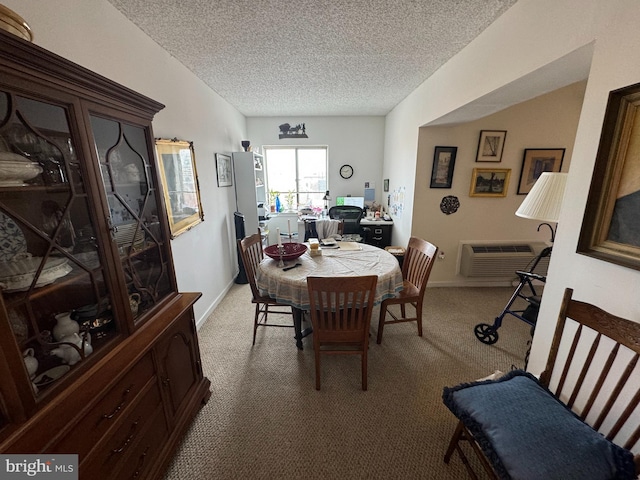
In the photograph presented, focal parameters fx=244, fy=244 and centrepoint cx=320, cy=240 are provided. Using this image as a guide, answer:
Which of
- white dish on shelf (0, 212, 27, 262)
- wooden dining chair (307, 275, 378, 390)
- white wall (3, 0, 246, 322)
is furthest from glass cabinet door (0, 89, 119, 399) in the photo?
wooden dining chair (307, 275, 378, 390)

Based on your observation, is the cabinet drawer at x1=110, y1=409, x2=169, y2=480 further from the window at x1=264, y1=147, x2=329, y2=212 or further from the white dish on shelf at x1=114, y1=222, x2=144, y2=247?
the window at x1=264, y1=147, x2=329, y2=212

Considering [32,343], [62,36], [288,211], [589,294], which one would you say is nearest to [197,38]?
[62,36]

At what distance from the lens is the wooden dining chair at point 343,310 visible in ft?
4.96

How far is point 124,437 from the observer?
3.38ft

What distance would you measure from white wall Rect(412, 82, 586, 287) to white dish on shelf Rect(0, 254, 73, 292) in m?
3.13

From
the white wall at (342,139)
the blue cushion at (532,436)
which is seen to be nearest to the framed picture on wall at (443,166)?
the white wall at (342,139)

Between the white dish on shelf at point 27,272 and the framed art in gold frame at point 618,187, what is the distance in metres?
2.19

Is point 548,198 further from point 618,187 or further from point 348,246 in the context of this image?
point 348,246


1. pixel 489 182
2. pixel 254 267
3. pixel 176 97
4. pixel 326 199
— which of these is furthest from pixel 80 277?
pixel 326 199

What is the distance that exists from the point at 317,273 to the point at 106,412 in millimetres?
1342

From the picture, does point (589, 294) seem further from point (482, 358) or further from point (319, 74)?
point (319, 74)

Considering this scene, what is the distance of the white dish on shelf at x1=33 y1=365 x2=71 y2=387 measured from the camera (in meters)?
0.87

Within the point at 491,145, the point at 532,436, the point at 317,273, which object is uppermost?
the point at 491,145

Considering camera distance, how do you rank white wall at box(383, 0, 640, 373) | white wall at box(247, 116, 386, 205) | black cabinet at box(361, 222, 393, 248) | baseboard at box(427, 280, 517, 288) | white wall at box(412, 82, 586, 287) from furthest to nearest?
white wall at box(247, 116, 386, 205), black cabinet at box(361, 222, 393, 248), baseboard at box(427, 280, 517, 288), white wall at box(412, 82, 586, 287), white wall at box(383, 0, 640, 373)
